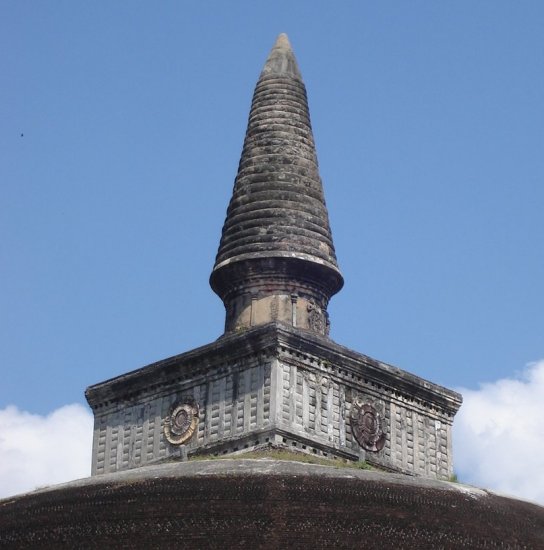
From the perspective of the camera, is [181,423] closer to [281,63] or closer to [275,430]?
[275,430]

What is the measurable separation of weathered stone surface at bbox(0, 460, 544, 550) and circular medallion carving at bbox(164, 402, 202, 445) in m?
5.84

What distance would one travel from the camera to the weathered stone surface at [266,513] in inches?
1272

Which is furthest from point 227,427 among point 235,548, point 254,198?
point 235,548

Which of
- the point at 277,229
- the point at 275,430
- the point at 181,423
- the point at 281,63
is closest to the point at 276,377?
the point at 275,430

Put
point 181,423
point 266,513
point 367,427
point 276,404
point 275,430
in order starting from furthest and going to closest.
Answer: point 181,423 < point 367,427 < point 276,404 < point 275,430 < point 266,513

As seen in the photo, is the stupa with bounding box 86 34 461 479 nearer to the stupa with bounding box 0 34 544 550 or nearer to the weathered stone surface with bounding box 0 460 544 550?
the stupa with bounding box 0 34 544 550

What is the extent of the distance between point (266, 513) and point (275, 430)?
7.80m

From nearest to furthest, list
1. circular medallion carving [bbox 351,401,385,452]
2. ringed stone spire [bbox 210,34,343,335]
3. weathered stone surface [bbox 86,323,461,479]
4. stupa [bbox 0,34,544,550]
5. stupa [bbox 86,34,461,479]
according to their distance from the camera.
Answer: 1. stupa [bbox 0,34,544,550]
2. weathered stone surface [bbox 86,323,461,479]
3. stupa [bbox 86,34,461,479]
4. circular medallion carving [bbox 351,401,385,452]
5. ringed stone spire [bbox 210,34,343,335]

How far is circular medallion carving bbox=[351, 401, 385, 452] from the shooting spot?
42500mm

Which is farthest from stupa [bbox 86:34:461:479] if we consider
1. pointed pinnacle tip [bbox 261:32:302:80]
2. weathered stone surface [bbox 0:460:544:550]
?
weathered stone surface [bbox 0:460:544:550]

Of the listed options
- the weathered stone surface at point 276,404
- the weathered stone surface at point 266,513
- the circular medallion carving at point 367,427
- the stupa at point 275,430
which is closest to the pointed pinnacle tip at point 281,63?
the stupa at point 275,430

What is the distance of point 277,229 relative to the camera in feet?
147

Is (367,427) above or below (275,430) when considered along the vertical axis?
above

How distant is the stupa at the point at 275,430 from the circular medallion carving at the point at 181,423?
0.04 metres
